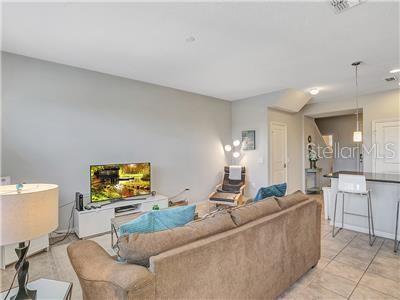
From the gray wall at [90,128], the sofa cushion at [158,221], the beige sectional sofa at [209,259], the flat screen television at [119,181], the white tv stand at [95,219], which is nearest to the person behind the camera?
the beige sectional sofa at [209,259]

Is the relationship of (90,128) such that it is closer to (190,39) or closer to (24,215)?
(190,39)

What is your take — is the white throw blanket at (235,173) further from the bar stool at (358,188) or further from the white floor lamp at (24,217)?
the white floor lamp at (24,217)

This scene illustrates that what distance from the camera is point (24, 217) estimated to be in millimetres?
1093

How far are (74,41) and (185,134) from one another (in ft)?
9.16

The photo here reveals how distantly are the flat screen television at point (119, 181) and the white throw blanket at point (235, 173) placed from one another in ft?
7.09

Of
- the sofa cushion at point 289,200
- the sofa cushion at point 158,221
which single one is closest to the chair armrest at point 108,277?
the sofa cushion at point 158,221

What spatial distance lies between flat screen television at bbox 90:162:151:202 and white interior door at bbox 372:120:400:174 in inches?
208

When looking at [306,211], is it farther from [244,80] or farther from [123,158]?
[123,158]

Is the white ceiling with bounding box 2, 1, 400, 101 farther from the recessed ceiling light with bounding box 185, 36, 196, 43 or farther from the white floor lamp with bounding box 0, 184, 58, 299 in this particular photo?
the white floor lamp with bounding box 0, 184, 58, 299

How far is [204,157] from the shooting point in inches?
210

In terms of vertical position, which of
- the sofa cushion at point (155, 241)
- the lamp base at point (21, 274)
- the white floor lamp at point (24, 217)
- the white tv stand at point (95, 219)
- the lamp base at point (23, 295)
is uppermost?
the white floor lamp at point (24, 217)

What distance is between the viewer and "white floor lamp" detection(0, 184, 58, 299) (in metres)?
1.06

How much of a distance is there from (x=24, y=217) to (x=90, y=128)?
280 cm

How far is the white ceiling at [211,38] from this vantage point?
210 cm
